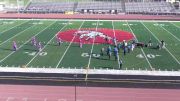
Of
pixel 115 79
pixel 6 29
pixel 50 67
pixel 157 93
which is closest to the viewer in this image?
pixel 157 93

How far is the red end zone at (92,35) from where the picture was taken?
3453cm

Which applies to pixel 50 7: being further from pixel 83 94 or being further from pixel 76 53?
pixel 83 94

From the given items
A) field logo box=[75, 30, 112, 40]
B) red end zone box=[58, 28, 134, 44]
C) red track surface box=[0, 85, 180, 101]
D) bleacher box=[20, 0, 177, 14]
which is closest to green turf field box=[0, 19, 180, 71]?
red end zone box=[58, 28, 134, 44]

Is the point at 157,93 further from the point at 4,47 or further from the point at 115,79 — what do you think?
the point at 4,47

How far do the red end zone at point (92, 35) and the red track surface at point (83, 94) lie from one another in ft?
44.6

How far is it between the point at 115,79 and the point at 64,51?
355 inches

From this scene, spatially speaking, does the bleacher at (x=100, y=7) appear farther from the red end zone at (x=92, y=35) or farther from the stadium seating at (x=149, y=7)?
the red end zone at (x=92, y=35)

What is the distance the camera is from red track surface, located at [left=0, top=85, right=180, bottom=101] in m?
19.0

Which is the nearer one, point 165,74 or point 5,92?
point 5,92

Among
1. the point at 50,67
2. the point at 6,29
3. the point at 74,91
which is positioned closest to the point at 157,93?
the point at 74,91

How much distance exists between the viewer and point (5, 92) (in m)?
19.9

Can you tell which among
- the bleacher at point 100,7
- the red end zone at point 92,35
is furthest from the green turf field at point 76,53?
the bleacher at point 100,7

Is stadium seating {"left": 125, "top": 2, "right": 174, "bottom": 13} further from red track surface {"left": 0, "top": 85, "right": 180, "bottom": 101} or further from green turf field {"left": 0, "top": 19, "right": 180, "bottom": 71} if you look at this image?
red track surface {"left": 0, "top": 85, "right": 180, "bottom": 101}

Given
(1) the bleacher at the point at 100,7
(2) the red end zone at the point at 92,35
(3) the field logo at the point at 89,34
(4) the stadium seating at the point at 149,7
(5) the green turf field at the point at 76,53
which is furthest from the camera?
(4) the stadium seating at the point at 149,7
